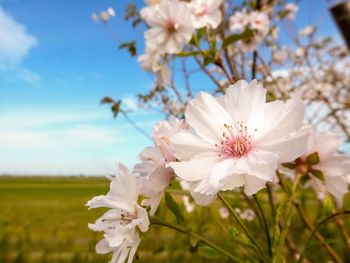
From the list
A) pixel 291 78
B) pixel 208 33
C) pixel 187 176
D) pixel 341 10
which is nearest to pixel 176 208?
pixel 187 176

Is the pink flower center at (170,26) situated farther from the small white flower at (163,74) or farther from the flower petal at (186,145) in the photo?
the flower petal at (186,145)

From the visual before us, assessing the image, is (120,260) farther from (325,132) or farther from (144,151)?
(325,132)

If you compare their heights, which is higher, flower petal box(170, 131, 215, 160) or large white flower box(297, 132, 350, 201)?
flower petal box(170, 131, 215, 160)

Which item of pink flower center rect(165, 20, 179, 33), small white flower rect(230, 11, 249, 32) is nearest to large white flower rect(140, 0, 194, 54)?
pink flower center rect(165, 20, 179, 33)

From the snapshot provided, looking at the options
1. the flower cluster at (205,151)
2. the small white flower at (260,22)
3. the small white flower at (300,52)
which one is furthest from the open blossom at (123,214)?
the small white flower at (300,52)

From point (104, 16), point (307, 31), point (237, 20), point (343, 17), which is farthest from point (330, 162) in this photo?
point (307, 31)

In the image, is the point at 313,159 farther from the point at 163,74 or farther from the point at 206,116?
the point at 163,74

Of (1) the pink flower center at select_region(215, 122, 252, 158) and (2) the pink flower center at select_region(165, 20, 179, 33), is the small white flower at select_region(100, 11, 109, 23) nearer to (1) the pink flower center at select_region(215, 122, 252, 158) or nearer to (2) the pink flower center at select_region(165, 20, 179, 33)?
(2) the pink flower center at select_region(165, 20, 179, 33)
